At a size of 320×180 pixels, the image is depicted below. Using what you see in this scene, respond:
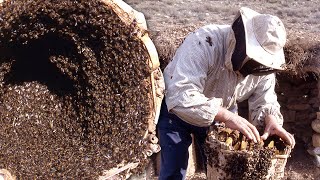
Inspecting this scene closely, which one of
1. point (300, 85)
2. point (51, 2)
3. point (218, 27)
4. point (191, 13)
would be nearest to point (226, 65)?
point (218, 27)

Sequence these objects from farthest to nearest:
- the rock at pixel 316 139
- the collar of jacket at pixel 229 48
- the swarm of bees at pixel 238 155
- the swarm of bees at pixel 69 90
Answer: the rock at pixel 316 139 < the collar of jacket at pixel 229 48 < the swarm of bees at pixel 238 155 < the swarm of bees at pixel 69 90

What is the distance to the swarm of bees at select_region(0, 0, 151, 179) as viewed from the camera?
340 centimetres

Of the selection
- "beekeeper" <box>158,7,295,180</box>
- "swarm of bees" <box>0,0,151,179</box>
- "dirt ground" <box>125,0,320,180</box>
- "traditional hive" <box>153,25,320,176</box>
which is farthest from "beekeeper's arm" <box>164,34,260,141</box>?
"dirt ground" <box>125,0,320,180</box>

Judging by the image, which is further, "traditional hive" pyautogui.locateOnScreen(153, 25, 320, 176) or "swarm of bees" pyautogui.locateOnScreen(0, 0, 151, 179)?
"traditional hive" pyautogui.locateOnScreen(153, 25, 320, 176)

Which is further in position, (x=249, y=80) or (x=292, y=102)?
(x=292, y=102)

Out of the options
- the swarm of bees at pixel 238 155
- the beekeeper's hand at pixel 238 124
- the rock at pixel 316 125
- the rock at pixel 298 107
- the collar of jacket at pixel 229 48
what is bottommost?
the rock at pixel 316 125

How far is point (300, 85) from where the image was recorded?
7.68m

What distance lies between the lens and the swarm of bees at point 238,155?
144 inches

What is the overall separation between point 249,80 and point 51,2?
1.81 m

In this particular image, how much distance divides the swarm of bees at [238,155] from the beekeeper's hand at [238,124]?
1.9 inches

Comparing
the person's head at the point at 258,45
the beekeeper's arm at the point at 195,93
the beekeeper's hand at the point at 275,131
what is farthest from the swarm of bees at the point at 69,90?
the beekeeper's hand at the point at 275,131

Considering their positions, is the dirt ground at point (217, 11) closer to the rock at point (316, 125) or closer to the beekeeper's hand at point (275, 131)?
the rock at point (316, 125)

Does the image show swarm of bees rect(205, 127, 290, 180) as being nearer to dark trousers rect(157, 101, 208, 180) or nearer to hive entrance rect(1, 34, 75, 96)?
dark trousers rect(157, 101, 208, 180)

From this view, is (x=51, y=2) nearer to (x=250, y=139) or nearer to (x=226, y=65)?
(x=226, y=65)
